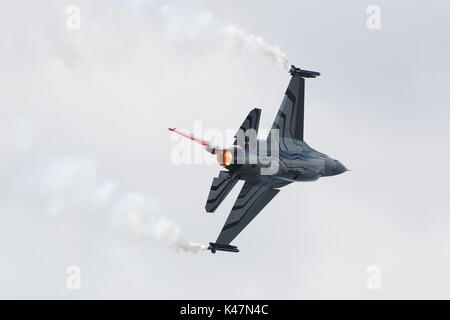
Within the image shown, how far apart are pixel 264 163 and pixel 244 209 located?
14.9 feet

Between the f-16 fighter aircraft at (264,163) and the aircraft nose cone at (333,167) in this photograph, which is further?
the aircraft nose cone at (333,167)

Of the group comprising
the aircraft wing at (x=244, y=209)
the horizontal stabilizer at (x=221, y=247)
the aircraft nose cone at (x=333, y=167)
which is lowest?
the horizontal stabilizer at (x=221, y=247)

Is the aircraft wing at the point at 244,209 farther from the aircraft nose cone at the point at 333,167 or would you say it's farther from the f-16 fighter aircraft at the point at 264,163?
the aircraft nose cone at the point at 333,167

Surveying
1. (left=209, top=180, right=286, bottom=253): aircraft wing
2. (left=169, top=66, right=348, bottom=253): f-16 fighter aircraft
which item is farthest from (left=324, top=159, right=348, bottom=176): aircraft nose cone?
(left=209, top=180, right=286, bottom=253): aircraft wing

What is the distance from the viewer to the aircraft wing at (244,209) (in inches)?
2229

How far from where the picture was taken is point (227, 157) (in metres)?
52.2

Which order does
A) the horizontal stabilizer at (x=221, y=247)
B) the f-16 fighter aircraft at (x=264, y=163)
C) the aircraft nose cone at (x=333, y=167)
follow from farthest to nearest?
the aircraft nose cone at (x=333, y=167) → the horizontal stabilizer at (x=221, y=247) → the f-16 fighter aircraft at (x=264, y=163)

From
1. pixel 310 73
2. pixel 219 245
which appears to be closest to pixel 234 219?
pixel 219 245

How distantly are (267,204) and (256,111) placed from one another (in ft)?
22.4

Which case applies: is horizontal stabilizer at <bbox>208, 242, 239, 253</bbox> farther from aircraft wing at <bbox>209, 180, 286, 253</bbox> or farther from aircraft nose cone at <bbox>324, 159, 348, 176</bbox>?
aircraft nose cone at <bbox>324, 159, 348, 176</bbox>

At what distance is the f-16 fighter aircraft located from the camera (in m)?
52.5

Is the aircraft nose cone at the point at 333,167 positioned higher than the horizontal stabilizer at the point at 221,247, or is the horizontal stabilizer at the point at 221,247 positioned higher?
the aircraft nose cone at the point at 333,167

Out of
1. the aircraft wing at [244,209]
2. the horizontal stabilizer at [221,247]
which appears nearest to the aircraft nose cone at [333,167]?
the aircraft wing at [244,209]

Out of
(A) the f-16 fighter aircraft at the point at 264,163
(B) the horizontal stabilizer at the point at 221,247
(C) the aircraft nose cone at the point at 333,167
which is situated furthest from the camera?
(C) the aircraft nose cone at the point at 333,167
